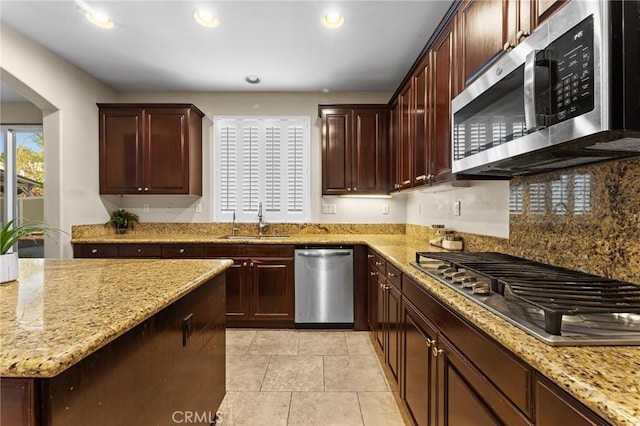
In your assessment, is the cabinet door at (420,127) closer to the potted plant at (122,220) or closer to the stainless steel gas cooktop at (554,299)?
the stainless steel gas cooktop at (554,299)

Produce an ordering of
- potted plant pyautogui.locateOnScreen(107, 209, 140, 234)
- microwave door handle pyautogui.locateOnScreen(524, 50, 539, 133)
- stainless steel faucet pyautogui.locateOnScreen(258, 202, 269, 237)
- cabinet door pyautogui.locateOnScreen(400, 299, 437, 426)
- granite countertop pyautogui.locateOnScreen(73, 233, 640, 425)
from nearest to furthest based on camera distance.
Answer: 1. granite countertop pyautogui.locateOnScreen(73, 233, 640, 425)
2. microwave door handle pyautogui.locateOnScreen(524, 50, 539, 133)
3. cabinet door pyautogui.locateOnScreen(400, 299, 437, 426)
4. potted plant pyautogui.locateOnScreen(107, 209, 140, 234)
5. stainless steel faucet pyautogui.locateOnScreen(258, 202, 269, 237)

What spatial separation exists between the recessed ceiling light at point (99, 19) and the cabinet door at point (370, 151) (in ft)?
7.70

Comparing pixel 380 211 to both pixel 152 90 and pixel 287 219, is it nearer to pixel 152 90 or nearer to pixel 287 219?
pixel 287 219

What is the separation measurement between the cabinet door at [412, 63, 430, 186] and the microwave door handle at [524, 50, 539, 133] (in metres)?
1.28

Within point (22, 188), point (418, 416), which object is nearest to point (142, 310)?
point (418, 416)

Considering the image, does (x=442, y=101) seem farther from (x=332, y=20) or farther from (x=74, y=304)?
(x=74, y=304)

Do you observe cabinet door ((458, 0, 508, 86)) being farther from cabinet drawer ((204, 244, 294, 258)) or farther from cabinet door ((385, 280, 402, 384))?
cabinet drawer ((204, 244, 294, 258))

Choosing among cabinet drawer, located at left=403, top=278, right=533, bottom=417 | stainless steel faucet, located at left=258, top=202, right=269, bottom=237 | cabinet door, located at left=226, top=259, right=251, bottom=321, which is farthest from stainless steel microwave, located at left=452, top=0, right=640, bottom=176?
stainless steel faucet, located at left=258, top=202, right=269, bottom=237

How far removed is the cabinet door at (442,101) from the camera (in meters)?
1.93

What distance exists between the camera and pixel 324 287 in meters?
3.24

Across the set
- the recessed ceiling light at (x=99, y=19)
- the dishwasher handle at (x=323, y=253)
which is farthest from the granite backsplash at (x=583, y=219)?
the recessed ceiling light at (x=99, y=19)

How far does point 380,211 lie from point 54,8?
3490mm

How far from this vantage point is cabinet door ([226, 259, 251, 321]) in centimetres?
326

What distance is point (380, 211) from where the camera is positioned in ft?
12.8
